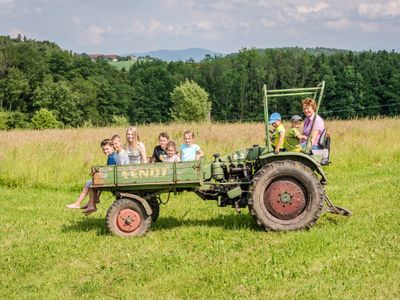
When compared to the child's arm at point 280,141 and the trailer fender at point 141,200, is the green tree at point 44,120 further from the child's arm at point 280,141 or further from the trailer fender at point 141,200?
the child's arm at point 280,141

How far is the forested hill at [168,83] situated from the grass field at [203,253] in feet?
161

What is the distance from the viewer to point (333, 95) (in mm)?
74812

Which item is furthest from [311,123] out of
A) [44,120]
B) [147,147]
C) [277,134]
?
[44,120]

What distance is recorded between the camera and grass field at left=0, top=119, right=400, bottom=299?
580 centimetres

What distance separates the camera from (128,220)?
7.96 meters

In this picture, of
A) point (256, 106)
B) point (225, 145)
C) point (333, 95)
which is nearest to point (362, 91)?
point (333, 95)

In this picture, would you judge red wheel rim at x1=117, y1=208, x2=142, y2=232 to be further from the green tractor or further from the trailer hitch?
the trailer hitch

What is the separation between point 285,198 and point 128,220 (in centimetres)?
230

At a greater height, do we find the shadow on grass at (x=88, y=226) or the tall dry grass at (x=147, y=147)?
the tall dry grass at (x=147, y=147)

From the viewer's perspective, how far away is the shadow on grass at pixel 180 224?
27.5 ft

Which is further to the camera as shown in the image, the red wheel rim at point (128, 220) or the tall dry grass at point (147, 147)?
the tall dry grass at point (147, 147)

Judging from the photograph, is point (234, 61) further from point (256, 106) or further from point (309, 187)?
point (309, 187)

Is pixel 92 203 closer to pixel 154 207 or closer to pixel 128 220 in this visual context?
pixel 128 220

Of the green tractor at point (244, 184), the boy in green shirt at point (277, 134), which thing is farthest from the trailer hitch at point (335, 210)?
the boy in green shirt at point (277, 134)
